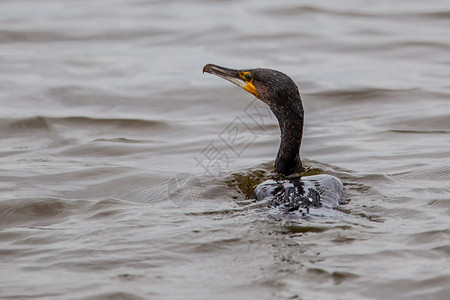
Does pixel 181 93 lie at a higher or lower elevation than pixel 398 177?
higher

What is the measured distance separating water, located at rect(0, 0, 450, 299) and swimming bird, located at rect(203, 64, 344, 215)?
0.17 meters

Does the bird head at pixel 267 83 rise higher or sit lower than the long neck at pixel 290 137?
higher

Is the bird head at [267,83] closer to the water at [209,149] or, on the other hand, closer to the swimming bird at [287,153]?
the swimming bird at [287,153]

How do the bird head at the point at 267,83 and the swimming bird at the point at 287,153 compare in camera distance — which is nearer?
the swimming bird at the point at 287,153

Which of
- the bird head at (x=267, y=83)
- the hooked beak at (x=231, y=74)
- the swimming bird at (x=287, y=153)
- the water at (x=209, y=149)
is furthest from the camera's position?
the hooked beak at (x=231, y=74)

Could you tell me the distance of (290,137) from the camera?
715 centimetres

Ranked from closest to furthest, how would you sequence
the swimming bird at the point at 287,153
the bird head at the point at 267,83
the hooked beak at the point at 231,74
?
the swimming bird at the point at 287,153
the bird head at the point at 267,83
the hooked beak at the point at 231,74

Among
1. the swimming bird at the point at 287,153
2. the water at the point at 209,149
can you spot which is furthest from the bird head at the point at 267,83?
the water at the point at 209,149

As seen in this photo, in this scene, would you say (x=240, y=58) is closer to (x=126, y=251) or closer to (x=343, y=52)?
(x=343, y=52)

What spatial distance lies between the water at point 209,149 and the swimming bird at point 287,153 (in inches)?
6.6

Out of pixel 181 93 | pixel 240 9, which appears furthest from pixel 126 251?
A: pixel 240 9

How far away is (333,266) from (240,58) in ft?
23.1

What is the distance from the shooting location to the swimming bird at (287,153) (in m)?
6.15

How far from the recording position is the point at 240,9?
14773mm
